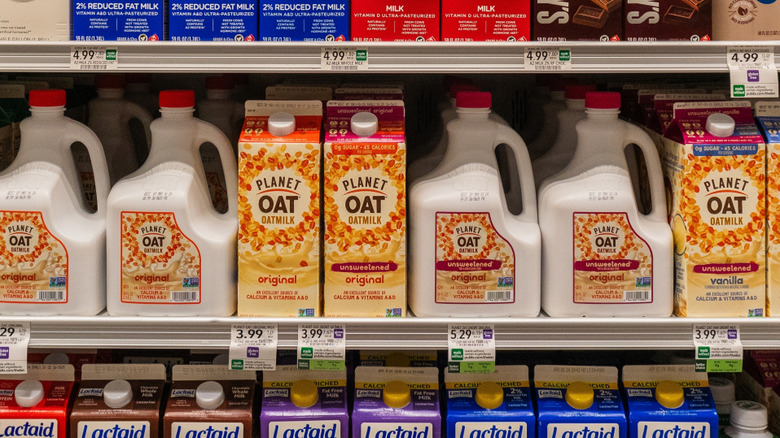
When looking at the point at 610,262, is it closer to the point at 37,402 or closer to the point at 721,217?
the point at 721,217

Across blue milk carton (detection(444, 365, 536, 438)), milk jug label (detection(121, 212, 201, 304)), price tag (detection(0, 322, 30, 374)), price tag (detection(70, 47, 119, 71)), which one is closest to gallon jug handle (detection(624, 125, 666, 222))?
blue milk carton (detection(444, 365, 536, 438))

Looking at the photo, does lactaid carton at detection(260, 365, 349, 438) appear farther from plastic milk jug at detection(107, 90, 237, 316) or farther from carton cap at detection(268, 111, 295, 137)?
carton cap at detection(268, 111, 295, 137)

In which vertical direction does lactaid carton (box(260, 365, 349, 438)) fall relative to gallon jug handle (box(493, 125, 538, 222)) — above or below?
below

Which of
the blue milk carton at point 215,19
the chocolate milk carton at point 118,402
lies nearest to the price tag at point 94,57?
the blue milk carton at point 215,19

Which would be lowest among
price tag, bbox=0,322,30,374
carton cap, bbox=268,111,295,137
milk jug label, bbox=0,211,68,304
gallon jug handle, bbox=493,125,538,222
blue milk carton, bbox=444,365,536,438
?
blue milk carton, bbox=444,365,536,438

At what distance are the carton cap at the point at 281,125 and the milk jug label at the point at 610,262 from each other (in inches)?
21.2

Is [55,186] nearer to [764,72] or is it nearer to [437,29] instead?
[437,29]

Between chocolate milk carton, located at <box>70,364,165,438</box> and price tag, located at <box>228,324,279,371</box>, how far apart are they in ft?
0.71

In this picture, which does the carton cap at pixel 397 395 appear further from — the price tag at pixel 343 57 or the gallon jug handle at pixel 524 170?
the price tag at pixel 343 57

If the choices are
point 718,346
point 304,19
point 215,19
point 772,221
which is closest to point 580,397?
point 718,346

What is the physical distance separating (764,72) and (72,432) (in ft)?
4.62

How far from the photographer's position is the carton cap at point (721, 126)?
5.29ft

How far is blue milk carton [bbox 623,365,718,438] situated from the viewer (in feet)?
5.52

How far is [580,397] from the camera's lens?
1.71 meters
